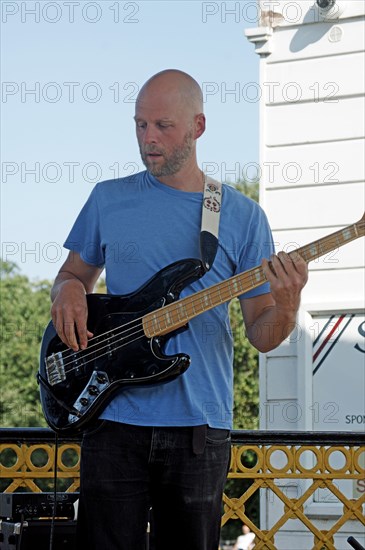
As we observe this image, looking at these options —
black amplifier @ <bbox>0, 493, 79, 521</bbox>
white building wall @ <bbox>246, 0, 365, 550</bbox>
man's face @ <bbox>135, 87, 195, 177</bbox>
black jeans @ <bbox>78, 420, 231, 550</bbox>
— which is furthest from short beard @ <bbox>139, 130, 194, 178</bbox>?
white building wall @ <bbox>246, 0, 365, 550</bbox>

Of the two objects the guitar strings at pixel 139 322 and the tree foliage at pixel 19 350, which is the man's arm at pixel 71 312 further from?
the tree foliage at pixel 19 350

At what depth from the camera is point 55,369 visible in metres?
2.82

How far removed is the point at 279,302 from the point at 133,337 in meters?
0.41

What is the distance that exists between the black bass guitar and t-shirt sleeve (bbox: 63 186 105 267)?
5.3 inches

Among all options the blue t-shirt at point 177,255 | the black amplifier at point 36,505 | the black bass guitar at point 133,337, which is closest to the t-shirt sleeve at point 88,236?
the blue t-shirt at point 177,255

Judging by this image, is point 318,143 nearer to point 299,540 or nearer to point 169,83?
point 299,540

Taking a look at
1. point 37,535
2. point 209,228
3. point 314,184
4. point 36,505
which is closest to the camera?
point 209,228

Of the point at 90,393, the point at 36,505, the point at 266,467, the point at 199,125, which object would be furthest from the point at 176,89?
the point at 266,467

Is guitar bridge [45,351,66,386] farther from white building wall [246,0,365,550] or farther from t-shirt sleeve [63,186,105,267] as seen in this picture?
white building wall [246,0,365,550]

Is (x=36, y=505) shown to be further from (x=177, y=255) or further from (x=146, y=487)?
(x=177, y=255)

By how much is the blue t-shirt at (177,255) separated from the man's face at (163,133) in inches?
2.9

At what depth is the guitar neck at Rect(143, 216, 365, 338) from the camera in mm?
2617

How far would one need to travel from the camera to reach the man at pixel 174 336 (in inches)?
96.7

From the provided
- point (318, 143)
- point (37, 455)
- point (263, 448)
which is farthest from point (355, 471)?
point (37, 455)
